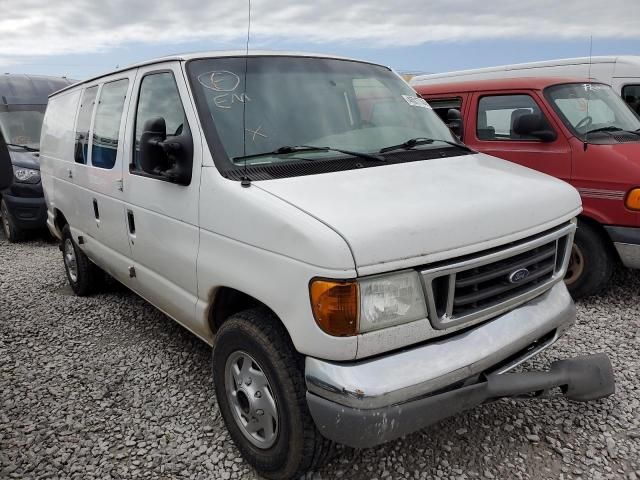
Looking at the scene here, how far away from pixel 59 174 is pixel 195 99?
2.83 m

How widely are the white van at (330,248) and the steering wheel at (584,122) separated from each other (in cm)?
209

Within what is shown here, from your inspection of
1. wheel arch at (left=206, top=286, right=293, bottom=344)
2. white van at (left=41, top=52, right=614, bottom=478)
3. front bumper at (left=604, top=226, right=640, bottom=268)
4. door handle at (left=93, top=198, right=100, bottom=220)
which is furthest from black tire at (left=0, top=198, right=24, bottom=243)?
front bumper at (left=604, top=226, right=640, bottom=268)

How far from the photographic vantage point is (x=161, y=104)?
10.5 feet

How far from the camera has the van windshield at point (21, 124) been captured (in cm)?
849

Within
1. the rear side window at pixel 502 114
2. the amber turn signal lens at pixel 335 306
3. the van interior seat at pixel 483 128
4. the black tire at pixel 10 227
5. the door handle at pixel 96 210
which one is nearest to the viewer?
the amber turn signal lens at pixel 335 306

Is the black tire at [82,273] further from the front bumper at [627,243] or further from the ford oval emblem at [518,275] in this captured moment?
the front bumper at [627,243]

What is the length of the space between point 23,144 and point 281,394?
26.2ft

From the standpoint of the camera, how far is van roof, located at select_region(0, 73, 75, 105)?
8.96 metres

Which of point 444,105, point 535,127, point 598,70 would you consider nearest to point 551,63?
point 598,70

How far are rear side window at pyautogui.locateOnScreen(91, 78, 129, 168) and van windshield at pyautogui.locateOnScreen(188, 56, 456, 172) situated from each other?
1040 millimetres

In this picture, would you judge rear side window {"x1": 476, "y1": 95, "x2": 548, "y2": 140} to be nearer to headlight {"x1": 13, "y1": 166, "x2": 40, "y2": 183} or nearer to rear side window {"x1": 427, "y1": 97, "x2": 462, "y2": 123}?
rear side window {"x1": 427, "y1": 97, "x2": 462, "y2": 123}

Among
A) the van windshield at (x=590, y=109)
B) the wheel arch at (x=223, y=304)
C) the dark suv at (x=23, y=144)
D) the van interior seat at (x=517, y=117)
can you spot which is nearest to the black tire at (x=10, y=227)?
the dark suv at (x=23, y=144)

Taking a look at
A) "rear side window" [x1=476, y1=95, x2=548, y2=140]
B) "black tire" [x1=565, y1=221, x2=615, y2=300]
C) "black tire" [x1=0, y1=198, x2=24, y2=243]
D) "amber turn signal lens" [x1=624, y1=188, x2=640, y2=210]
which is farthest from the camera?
"black tire" [x1=0, y1=198, x2=24, y2=243]

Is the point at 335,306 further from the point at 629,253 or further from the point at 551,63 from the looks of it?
the point at 551,63
